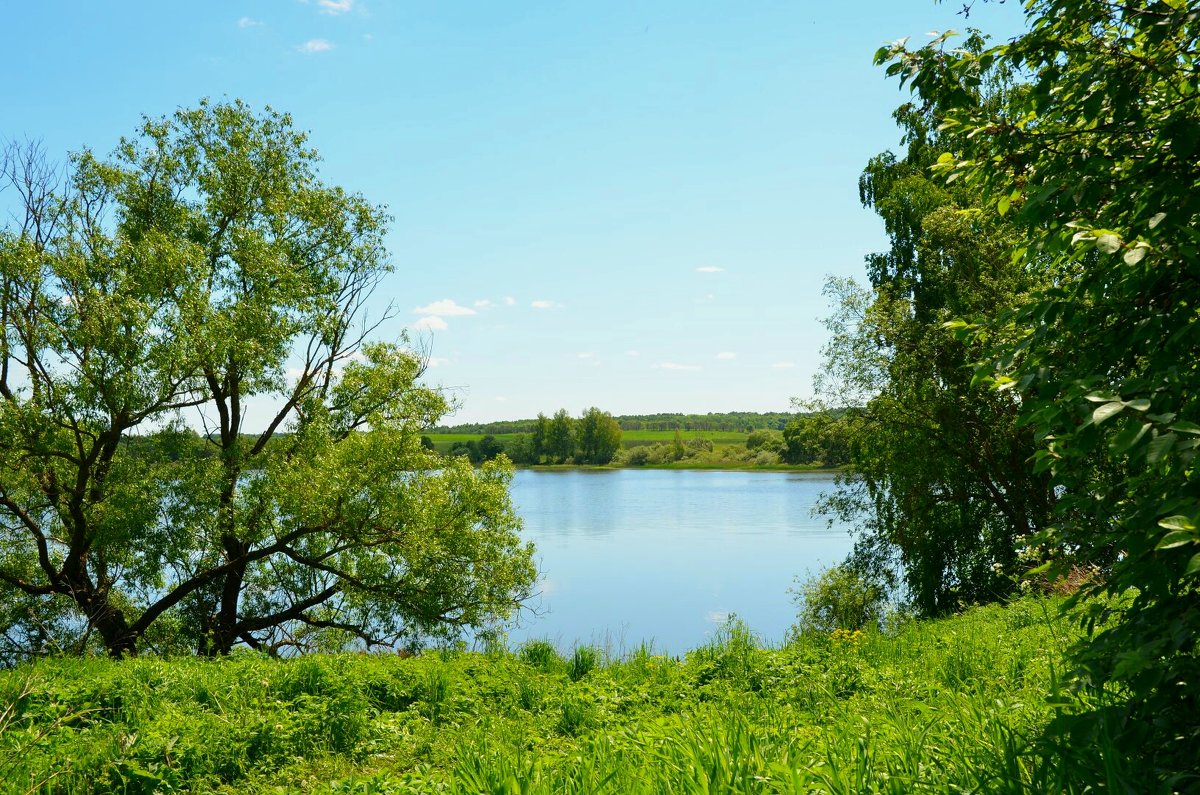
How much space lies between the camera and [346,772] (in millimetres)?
4727

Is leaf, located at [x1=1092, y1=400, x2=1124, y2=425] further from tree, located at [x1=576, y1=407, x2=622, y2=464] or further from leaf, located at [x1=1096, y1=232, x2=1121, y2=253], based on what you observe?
tree, located at [x1=576, y1=407, x2=622, y2=464]

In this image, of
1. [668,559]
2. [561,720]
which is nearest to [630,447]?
[668,559]

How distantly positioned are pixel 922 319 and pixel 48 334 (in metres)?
17.1

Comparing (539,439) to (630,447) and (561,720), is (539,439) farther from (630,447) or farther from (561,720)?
(561,720)

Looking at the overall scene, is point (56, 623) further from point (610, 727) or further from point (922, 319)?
point (922, 319)

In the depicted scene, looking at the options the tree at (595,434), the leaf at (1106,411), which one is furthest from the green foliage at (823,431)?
the tree at (595,434)

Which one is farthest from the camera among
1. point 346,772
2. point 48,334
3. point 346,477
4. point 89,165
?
point 89,165

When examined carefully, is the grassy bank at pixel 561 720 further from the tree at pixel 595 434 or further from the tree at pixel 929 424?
the tree at pixel 595 434

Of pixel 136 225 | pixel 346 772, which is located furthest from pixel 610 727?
pixel 136 225

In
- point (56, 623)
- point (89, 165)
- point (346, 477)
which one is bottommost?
point (56, 623)

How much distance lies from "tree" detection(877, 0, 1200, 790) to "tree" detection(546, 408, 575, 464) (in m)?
86.1

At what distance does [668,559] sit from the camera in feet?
119

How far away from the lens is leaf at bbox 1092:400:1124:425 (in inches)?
76.9

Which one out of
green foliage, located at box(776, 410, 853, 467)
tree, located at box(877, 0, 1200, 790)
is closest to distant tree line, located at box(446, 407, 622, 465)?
green foliage, located at box(776, 410, 853, 467)
